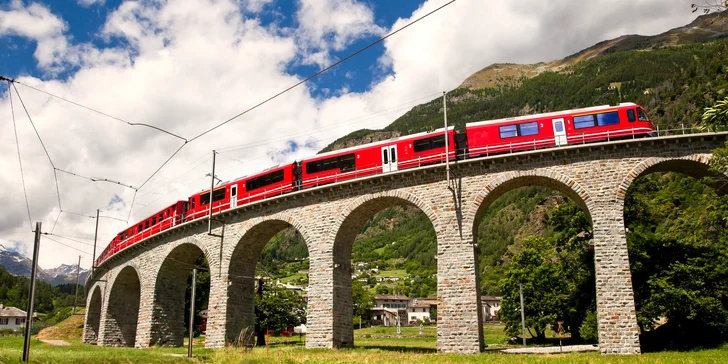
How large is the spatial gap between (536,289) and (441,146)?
17.0 metres

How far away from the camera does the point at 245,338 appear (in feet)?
113

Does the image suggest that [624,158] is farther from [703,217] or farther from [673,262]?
[703,217]

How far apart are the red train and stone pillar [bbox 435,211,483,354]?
406 cm

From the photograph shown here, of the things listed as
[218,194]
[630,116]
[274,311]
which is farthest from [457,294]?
[274,311]

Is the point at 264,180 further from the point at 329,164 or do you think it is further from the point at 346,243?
the point at 346,243

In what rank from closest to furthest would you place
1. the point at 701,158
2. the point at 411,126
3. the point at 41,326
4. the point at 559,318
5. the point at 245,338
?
the point at 701,158 < the point at 245,338 < the point at 559,318 < the point at 41,326 < the point at 411,126

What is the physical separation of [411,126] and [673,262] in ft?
523

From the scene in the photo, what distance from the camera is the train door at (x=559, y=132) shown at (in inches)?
1051

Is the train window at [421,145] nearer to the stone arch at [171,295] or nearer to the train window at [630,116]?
the train window at [630,116]

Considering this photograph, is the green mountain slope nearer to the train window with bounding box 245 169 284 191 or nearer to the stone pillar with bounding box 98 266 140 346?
the train window with bounding box 245 169 284 191

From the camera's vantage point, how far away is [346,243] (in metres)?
31.7

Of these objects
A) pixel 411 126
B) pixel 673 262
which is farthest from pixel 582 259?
pixel 411 126

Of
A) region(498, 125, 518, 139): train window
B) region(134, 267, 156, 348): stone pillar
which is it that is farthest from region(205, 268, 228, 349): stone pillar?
region(498, 125, 518, 139): train window

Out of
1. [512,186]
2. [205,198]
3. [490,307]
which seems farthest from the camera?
[490,307]
